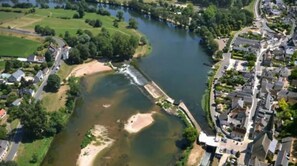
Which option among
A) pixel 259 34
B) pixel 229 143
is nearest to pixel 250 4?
pixel 259 34

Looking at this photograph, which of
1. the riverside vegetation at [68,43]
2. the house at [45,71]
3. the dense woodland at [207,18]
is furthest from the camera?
the dense woodland at [207,18]

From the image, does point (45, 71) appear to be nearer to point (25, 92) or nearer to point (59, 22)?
point (25, 92)

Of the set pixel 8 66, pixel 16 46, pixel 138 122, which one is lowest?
pixel 16 46

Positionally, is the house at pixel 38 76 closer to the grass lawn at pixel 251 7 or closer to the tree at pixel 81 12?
the tree at pixel 81 12

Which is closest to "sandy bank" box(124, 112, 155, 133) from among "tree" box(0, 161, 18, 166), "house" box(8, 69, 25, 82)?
"tree" box(0, 161, 18, 166)

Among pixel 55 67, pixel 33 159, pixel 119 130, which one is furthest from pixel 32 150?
pixel 55 67

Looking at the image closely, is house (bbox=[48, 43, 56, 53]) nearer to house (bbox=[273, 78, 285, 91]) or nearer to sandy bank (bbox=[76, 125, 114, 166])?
sandy bank (bbox=[76, 125, 114, 166])

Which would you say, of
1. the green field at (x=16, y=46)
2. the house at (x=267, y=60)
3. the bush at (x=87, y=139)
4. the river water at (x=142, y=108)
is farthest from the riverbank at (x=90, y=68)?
the house at (x=267, y=60)
